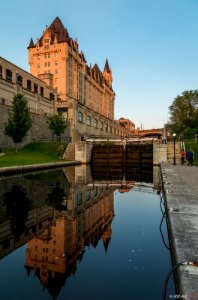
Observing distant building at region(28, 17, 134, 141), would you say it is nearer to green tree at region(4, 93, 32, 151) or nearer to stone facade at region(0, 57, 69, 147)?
stone facade at region(0, 57, 69, 147)

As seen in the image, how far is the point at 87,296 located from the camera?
338 cm

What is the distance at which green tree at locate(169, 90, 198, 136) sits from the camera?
5644cm

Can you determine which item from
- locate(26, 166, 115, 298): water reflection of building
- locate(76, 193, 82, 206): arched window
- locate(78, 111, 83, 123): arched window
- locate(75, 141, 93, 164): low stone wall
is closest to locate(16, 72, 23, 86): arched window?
locate(78, 111, 83, 123): arched window

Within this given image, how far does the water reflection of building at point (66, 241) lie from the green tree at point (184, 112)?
5319cm

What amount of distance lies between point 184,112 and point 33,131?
38389 mm

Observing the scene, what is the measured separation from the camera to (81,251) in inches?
197

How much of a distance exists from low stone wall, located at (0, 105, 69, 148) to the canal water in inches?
1162

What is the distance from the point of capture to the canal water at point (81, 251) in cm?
359

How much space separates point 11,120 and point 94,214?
29.7m

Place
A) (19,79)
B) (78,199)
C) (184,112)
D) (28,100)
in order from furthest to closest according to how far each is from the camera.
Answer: (184,112) → (19,79) → (28,100) → (78,199)

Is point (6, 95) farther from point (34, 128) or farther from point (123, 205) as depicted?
point (123, 205)

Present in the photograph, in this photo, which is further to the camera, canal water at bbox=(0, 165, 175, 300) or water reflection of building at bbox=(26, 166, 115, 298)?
water reflection of building at bbox=(26, 166, 115, 298)

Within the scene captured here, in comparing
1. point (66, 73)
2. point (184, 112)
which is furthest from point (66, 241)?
point (66, 73)

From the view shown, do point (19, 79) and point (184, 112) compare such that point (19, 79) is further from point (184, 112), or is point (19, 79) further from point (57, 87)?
point (184, 112)
